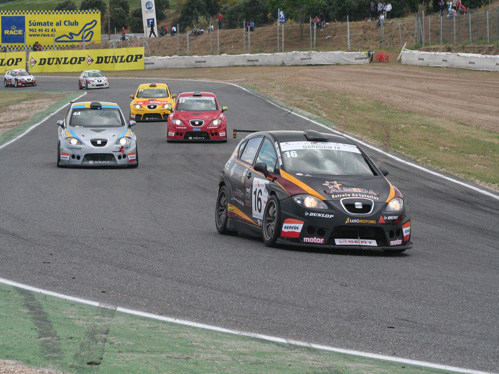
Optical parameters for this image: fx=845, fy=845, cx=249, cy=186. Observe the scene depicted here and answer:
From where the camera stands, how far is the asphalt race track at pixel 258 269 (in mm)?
6840

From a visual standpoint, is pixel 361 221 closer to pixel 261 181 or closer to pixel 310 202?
pixel 310 202

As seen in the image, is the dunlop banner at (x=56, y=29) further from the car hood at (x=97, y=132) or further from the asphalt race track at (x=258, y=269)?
the asphalt race track at (x=258, y=269)

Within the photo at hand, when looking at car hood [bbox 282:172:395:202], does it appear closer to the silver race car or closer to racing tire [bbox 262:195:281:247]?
racing tire [bbox 262:195:281:247]

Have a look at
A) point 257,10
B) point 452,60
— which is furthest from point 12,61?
point 257,10

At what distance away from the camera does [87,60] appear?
7394 cm

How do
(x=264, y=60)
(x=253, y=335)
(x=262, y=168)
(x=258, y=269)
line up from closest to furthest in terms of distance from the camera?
(x=253, y=335) → (x=258, y=269) → (x=262, y=168) → (x=264, y=60)

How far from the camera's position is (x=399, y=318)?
7152 millimetres

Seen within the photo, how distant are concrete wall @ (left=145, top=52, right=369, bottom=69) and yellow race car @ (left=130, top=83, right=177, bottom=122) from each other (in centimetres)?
3096

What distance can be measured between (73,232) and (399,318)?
19.3 feet

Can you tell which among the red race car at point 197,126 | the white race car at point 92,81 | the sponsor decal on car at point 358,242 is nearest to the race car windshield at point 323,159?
the sponsor decal on car at point 358,242

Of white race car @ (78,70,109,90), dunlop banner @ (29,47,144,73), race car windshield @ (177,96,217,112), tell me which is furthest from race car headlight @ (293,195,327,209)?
dunlop banner @ (29,47,144,73)

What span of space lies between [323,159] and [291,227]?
58.8 inches

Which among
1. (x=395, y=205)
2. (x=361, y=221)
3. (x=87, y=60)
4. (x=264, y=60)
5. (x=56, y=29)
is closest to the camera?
(x=361, y=221)

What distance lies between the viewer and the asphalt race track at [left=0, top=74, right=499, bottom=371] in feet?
22.4
